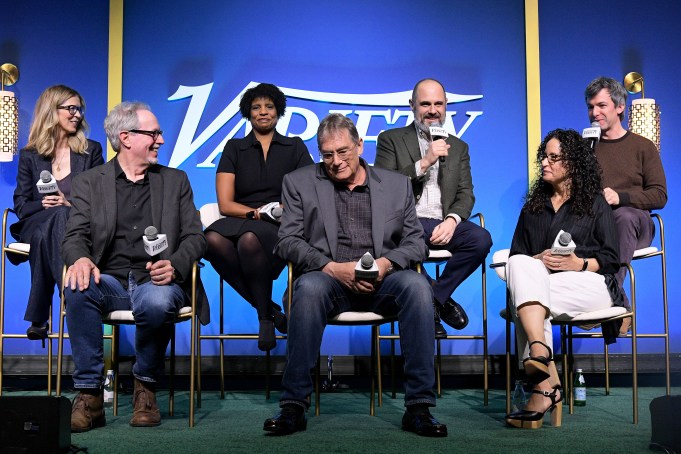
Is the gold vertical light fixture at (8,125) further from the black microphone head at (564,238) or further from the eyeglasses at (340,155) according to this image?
the black microphone head at (564,238)

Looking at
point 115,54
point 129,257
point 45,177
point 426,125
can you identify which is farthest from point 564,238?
point 115,54

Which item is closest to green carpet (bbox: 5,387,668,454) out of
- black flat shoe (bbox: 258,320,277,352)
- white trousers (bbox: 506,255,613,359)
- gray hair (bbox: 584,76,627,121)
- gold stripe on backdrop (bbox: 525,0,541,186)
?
black flat shoe (bbox: 258,320,277,352)

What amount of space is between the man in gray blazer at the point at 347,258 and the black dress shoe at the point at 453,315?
0.74 m

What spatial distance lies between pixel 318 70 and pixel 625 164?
2.09m

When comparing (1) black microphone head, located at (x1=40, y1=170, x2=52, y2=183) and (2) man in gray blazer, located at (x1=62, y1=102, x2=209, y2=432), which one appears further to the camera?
(1) black microphone head, located at (x1=40, y1=170, x2=52, y2=183)

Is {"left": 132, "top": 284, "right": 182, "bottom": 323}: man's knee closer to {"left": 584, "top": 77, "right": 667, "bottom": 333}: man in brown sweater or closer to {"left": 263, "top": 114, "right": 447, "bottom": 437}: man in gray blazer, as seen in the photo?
{"left": 263, "top": 114, "right": 447, "bottom": 437}: man in gray blazer

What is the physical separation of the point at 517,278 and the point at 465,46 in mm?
2544

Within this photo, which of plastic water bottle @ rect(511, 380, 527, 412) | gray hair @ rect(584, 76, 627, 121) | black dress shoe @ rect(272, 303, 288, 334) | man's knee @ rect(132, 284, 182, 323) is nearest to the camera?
man's knee @ rect(132, 284, 182, 323)

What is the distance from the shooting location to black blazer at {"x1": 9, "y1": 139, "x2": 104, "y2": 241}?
15.0 feet

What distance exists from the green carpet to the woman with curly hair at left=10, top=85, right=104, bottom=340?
27.9 inches

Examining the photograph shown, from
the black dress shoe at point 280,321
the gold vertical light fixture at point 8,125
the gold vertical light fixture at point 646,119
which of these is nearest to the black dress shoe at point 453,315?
the black dress shoe at point 280,321

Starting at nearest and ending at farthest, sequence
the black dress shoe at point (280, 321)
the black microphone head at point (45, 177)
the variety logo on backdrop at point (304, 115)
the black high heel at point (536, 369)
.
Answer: the black high heel at point (536, 369) → the black microphone head at point (45, 177) → the black dress shoe at point (280, 321) → the variety logo on backdrop at point (304, 115)

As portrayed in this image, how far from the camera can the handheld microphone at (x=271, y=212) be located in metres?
4.24

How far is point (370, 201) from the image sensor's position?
3.79 m
